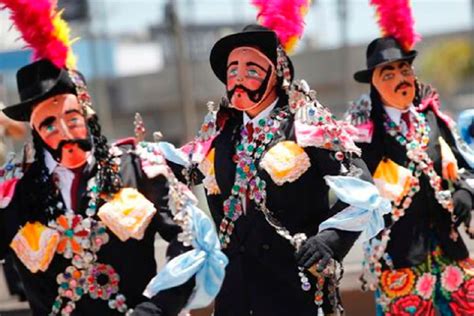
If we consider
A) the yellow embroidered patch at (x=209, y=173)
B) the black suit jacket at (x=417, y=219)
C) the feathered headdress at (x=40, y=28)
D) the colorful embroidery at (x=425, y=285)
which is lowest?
the colorful embroidery at (x=425, y=285)

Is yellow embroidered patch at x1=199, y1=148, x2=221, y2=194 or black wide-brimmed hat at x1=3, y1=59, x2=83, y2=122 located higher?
black wide-brimmed hat at x1=3, y1=59, x2=83, y2=122

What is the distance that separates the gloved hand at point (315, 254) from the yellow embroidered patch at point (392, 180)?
1127mm

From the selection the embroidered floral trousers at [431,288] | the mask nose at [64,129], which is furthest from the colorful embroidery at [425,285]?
the mask nose at [64,129]

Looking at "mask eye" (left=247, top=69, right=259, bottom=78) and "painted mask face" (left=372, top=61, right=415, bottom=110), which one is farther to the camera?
"painted mask face" (left=372, top=61, right=415, bottom=110)

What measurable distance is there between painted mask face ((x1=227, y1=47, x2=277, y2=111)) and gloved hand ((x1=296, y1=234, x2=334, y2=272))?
2.09 feet

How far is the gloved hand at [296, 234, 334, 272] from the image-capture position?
3.11 metres

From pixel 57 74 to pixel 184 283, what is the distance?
3.10ft

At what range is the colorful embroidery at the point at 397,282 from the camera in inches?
168

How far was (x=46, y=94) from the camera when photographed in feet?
10.8

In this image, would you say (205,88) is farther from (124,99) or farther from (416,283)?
(416,283)

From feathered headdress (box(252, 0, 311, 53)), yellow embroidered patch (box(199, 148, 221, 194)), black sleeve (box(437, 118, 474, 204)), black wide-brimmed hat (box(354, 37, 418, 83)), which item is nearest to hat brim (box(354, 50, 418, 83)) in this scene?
black wide-brimmed hat (box(354, 37, 418, 83))

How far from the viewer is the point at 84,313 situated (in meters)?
3.32

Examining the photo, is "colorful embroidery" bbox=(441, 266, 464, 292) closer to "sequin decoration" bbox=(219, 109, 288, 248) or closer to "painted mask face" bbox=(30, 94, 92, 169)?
"sequin decoration" bbox=(219, 109, 288, 248)

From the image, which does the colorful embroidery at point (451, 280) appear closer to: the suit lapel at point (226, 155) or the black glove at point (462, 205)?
the black glove at point (462, 205)
